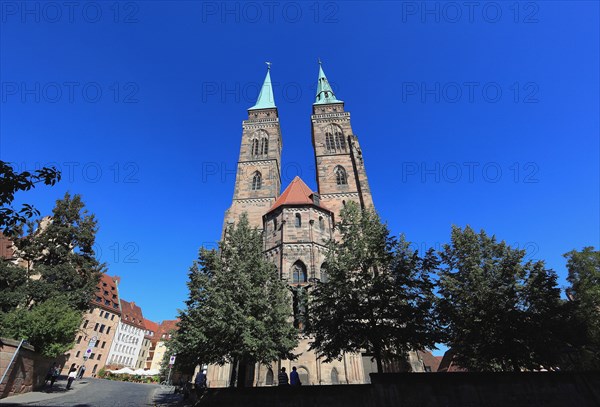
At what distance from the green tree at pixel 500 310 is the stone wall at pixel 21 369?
782 inches

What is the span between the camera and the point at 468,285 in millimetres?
16531

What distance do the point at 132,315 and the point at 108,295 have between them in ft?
40.7

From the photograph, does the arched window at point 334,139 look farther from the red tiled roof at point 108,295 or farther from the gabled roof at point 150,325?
the gabled roof at point 150,325

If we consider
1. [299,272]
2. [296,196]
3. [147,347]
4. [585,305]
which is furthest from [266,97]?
[147,347]

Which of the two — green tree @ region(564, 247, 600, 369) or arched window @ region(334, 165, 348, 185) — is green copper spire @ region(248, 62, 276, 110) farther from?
green tree @ region(564, 247, 600, 369)

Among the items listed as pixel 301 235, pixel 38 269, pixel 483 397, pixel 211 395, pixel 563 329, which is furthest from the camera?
pixel 301 235

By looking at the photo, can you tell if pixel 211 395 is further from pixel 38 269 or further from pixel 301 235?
pixel 38 269

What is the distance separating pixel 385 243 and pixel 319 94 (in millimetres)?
40245

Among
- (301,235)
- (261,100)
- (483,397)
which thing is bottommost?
(483,397)

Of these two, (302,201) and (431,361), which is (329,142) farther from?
(431,361)

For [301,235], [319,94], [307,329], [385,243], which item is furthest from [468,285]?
[319,94]

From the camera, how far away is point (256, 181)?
35.9m

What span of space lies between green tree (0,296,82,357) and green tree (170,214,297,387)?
24.9ft

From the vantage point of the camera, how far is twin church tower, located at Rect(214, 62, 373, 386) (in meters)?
20.7
